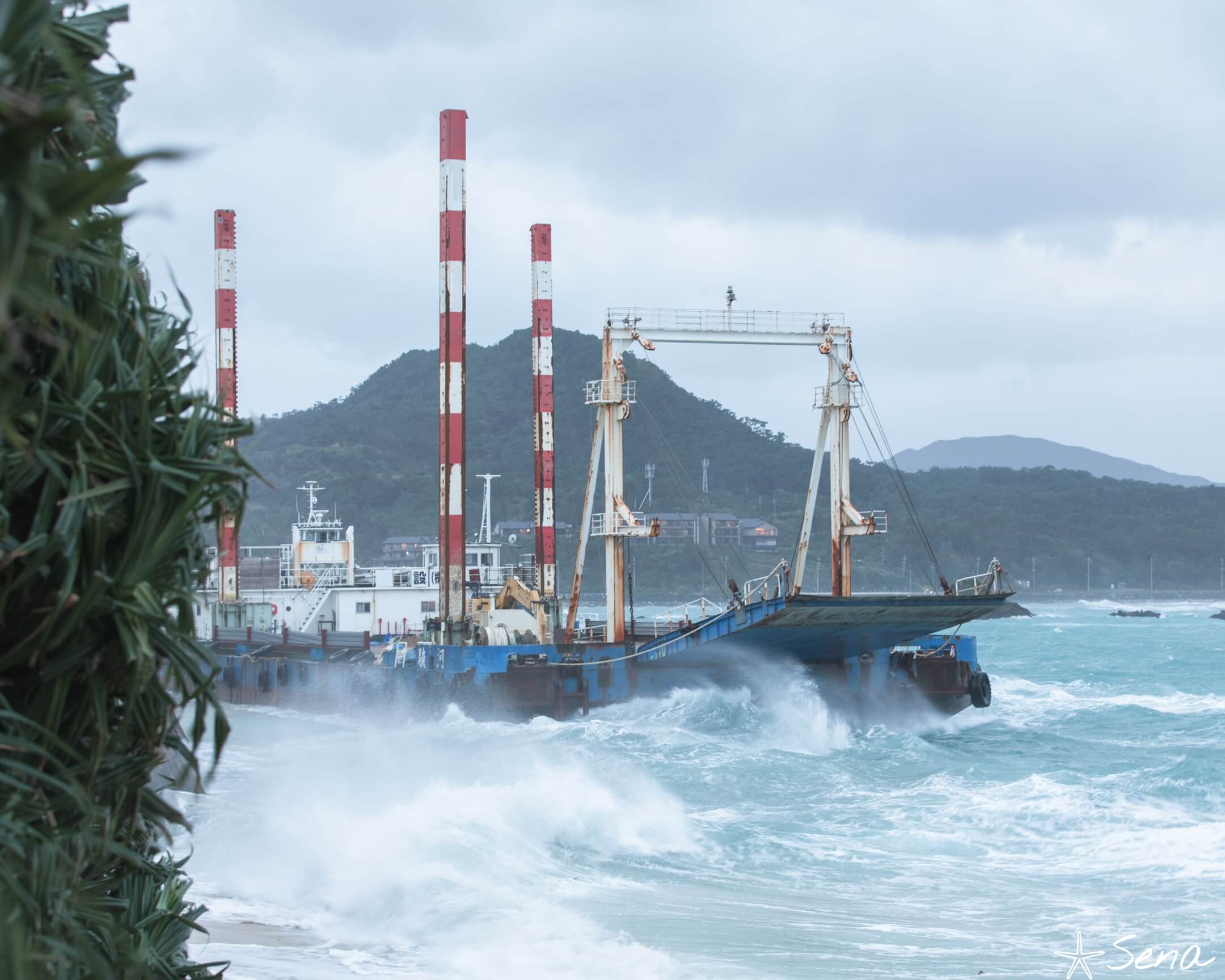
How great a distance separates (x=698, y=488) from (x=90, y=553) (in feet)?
458

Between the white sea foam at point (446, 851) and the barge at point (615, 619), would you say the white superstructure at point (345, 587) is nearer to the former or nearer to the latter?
the barge at point (615, 619)

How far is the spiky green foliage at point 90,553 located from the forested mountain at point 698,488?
5046 inches

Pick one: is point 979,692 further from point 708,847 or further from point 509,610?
point 708,847

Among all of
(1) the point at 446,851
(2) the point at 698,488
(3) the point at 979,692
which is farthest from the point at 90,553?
(2) the point at 698,488

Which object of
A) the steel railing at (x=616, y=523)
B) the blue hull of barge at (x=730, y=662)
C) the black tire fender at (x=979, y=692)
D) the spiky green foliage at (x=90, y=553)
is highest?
the steel railing at (x=616, y=523)

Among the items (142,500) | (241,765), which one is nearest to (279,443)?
(241,765)

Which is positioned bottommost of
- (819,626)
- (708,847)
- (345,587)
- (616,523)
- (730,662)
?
(708,847)

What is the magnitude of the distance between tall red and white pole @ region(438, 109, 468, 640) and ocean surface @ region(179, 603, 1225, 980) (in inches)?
139

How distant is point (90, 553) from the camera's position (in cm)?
335

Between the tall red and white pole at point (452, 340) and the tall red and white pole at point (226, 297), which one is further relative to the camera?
the tall red and white pole at point (226, 297)

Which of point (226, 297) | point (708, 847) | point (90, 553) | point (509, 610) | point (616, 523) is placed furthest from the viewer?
point (226, 297)

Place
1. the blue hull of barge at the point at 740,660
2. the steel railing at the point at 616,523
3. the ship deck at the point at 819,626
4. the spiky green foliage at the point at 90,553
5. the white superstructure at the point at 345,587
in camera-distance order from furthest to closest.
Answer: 1. the white superstructure at the point at 345,587
2. the steel railing at the point at 616,523
3. the blue hull of barge at the point at 740,660
4. the ship deck at the point at 819,626
5. the spiky green foliage at the point at 90,553

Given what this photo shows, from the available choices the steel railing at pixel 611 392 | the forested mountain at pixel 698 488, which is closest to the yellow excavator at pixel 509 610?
the steel railing at pixel 611 392

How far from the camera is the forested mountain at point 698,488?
139875 mm
